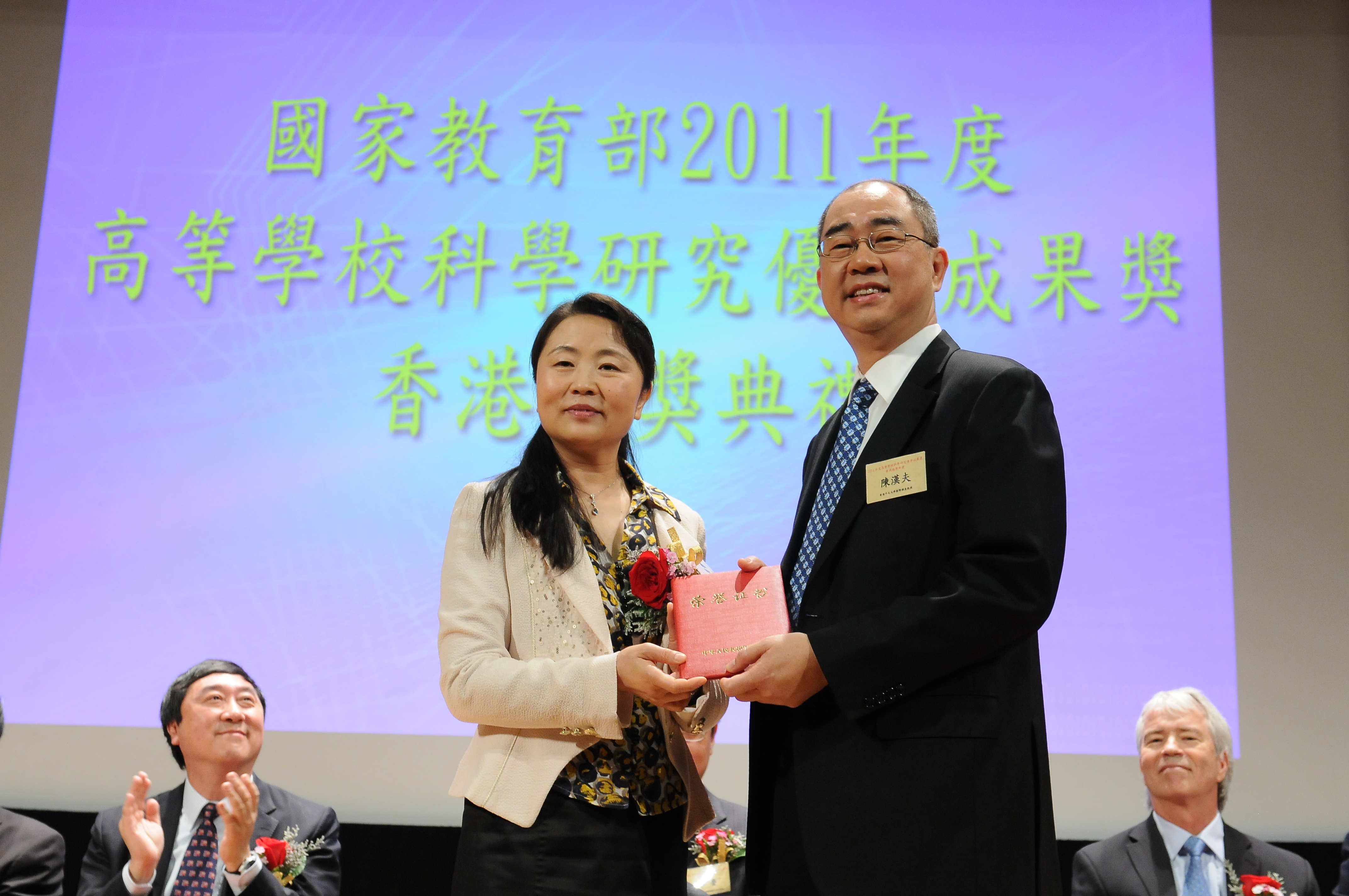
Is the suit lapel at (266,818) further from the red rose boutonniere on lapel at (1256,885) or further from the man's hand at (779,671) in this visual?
the red rose boutonniere on lapel at (1256,885)

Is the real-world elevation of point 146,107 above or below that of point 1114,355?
above

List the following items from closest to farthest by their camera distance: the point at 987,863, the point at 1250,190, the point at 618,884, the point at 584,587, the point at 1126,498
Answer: the point at 987,863
the point at 618,884
the point at 584,587
the point at 1126,498
the point at 1250,190

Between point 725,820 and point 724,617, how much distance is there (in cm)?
202

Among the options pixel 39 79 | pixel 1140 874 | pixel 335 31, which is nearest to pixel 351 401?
pixel 335 31

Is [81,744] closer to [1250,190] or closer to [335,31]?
[335,31]

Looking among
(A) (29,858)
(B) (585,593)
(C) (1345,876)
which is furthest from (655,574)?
(C) (1345,876)

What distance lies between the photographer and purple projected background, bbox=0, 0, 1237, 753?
12.6ft

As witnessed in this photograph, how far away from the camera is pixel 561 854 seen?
5.35 ft

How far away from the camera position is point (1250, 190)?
4246 mm

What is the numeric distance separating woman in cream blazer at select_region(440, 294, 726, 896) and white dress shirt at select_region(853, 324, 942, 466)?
39 cm

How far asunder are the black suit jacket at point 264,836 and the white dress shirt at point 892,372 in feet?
7.63

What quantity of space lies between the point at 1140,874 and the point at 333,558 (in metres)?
2.85

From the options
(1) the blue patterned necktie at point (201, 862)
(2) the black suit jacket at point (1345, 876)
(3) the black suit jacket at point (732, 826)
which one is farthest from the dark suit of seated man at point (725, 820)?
(2) the black suit jacket at point (1345, 876)

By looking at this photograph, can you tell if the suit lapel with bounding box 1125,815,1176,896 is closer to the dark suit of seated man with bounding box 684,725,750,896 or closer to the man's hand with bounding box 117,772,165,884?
the dark suit of seated man with bounding box 684,725,750,896
